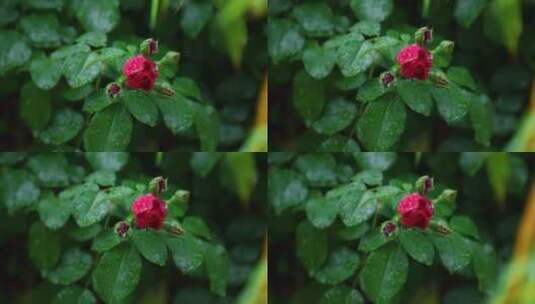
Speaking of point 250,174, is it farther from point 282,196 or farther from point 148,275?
point 148,275

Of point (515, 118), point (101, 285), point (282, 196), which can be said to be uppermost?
point (515, 118)

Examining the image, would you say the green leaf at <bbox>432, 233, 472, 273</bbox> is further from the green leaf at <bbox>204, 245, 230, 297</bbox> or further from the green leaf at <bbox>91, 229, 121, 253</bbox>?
the green leaf at <bbox>91, 229, 121, 253</bbox>

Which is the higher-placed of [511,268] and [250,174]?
A: [250,174]

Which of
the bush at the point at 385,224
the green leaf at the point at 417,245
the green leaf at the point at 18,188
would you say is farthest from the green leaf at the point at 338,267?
the green leaf at the point at 18,188

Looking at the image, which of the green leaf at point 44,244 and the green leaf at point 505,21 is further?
the green leaf at point 44,244

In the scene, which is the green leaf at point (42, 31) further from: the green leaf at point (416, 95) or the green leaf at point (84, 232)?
the green leaf at point (416, 95)

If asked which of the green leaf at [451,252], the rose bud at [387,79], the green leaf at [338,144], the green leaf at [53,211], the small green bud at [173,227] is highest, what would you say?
the rose bud at [387,79]

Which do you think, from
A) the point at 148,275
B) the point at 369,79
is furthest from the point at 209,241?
the point at 369,79
